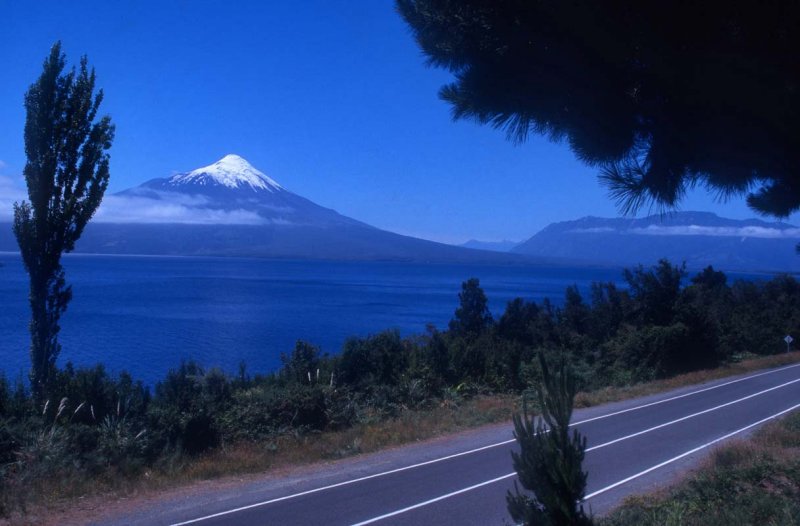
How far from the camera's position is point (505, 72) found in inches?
232

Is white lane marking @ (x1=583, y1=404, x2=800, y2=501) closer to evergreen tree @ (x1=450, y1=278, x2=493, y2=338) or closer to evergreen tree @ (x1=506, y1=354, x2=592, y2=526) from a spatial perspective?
evergreen tree @ (x1=506, y1=354, x2=592, y2=526)

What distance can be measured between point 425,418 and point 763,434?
7.45m

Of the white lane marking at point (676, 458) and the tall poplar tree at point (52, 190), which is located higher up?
the tall poplar tree at point (52, 190)

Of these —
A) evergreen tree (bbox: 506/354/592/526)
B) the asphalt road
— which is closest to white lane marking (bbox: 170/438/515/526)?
the asphalt road

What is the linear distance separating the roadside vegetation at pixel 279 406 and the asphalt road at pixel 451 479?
1.30 metres

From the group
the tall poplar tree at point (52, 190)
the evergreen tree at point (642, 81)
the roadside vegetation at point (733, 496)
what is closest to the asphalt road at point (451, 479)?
the roadside vegetation at point (733, 496)

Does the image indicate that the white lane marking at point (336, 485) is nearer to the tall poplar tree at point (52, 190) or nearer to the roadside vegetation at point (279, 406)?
the roadside vegetation at point (279, 406)

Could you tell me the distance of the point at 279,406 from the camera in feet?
51.5

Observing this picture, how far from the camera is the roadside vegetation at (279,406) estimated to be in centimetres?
1062

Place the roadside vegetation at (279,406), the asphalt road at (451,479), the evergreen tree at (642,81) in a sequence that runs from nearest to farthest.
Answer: the evergreen tree at (642,81), the asphalt road at (451,479), the roadside vegetation at (279,406)

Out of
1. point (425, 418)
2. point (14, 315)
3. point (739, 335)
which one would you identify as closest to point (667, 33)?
point (425, 418)

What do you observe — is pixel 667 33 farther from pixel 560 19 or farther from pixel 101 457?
pixel 101 457

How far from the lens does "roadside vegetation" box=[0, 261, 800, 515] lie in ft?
34.9

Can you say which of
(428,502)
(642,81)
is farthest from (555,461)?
(428,502)
